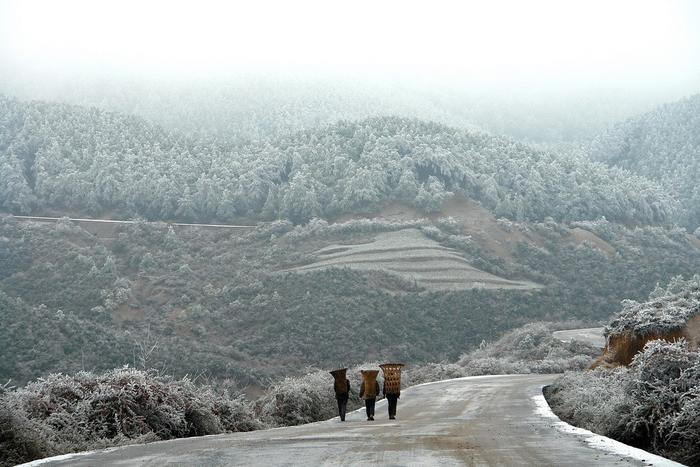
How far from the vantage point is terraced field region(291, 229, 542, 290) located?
80.2 metres

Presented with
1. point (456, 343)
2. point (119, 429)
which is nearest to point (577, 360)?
point (456, 343)

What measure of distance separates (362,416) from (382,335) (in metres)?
49.6

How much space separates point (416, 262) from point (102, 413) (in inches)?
2766

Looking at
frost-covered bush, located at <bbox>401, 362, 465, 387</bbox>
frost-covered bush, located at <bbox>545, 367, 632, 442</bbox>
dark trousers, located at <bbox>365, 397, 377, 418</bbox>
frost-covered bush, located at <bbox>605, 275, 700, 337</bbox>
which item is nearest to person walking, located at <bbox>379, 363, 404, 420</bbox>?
dark trousers, located at <bbox>365, 397, 377, 418</bbox>

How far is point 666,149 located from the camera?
143 m

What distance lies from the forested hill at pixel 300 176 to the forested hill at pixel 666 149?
15.2m

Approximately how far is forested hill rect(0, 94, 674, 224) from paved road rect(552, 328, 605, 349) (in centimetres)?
3759

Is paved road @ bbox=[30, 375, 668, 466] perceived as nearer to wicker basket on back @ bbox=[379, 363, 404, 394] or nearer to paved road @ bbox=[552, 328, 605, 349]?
wicker basket on back @ bbox=[379, 363, 404, 394]

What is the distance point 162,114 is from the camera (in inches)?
6294

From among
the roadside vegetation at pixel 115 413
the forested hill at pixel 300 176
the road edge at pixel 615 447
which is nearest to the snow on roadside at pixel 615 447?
the road edge at pixel 615 447

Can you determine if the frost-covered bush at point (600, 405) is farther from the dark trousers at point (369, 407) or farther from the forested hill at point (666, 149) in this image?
the forested hill at point (666, 149)

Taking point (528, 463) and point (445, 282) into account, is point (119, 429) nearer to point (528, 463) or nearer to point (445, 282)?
point (528, 463)

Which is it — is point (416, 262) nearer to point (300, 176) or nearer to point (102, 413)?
point (300, 176)

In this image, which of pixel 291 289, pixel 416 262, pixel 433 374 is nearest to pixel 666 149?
pixel 416 262
